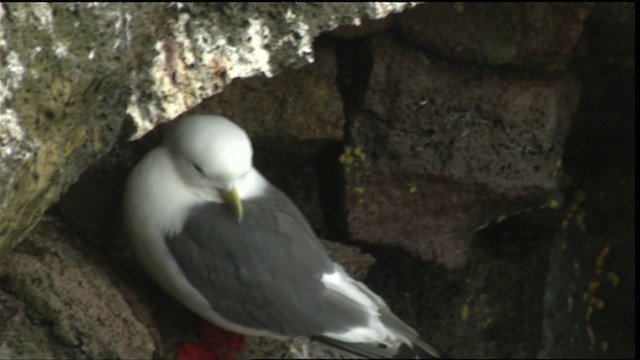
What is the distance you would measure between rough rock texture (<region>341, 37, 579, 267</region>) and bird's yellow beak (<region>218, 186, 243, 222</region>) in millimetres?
484

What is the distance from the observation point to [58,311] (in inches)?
86.0

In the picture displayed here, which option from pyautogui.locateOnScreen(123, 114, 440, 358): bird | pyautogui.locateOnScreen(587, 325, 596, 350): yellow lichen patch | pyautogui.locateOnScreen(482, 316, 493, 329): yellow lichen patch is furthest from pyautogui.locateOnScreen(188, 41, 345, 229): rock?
pyautogui.locateOnScreen(587, 325, 596, 350): yellow lichen patch

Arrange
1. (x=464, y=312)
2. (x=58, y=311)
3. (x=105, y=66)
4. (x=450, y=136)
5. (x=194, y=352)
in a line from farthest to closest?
(x=464, y=312) → (x=450, y=136) → (x=194, y=352) → (x=58, y=311) → (x=105, y=66)

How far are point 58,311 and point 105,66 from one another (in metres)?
0.51

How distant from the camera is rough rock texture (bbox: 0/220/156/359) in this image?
7.06ft

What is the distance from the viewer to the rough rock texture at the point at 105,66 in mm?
1815

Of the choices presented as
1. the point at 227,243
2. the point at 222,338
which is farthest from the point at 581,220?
the point at 227,243

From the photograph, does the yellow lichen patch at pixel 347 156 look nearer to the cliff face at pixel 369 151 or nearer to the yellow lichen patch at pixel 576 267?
the cliff face at pixel 369 151

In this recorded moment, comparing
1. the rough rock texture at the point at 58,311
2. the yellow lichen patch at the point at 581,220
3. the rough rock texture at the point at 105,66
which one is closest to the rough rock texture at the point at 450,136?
the yellow lichen patch at the point at 581,220

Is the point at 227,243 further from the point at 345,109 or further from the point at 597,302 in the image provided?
the point at 597,302

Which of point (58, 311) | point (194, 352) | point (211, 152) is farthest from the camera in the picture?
point (194, 352)

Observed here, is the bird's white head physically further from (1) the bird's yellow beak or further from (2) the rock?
(2) the rock

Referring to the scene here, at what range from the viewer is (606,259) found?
10.6 ft

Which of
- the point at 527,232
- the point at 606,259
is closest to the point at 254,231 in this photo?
the point at 527,232
